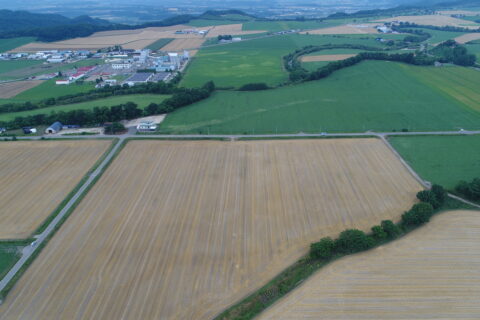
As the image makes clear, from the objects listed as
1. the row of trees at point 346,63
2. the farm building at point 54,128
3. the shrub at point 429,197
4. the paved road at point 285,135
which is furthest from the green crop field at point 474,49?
the farm building at point 54,128

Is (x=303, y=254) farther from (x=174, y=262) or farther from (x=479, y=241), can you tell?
(x=479, y=241)

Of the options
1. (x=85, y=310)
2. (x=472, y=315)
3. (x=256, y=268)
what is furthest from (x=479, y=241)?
(x=85, y=310)

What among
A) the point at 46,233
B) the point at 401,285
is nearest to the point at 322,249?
the point at 401,285

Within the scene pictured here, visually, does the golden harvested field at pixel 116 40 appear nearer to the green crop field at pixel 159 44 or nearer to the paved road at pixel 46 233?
the green crop field at pixel 159 44

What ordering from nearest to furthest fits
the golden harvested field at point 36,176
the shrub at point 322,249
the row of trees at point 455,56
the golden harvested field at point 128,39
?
the shrub at point 322,249 < the golden harvested field at point 36,176 < the row of trees at point 455,56 < the golden harvested field at point 128,39

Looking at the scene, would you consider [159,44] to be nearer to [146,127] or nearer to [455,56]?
[146,127]
